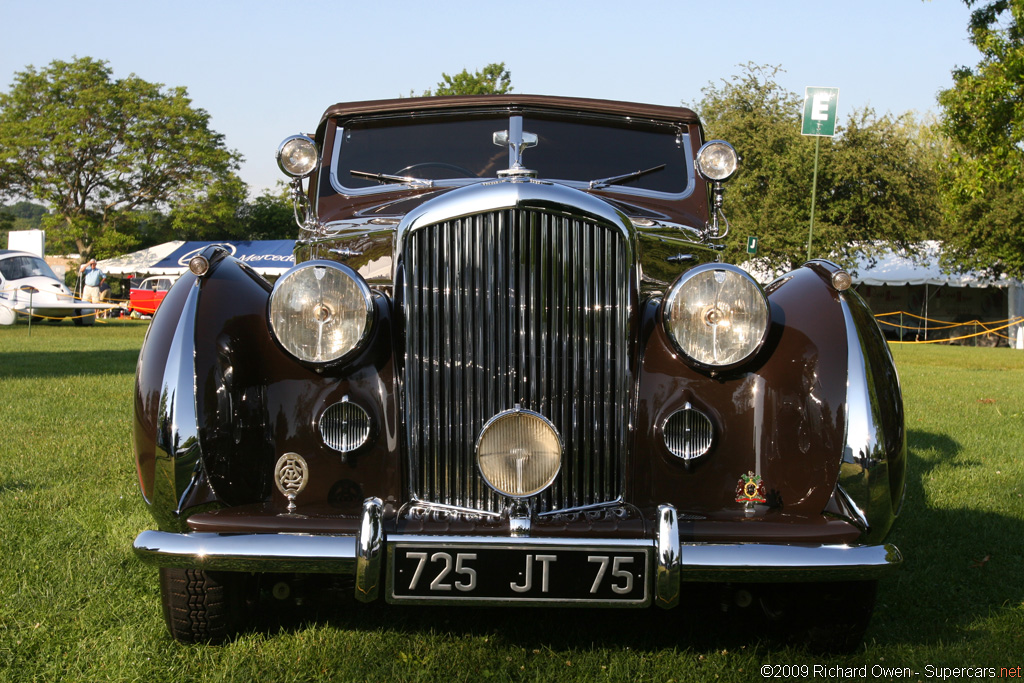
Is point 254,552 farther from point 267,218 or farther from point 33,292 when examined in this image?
point 267,218

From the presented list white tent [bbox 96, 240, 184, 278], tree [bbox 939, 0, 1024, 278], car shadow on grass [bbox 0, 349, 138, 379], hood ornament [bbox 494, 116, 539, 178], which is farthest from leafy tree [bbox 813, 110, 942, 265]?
white tent [bbox 96, 240, 184, 278]

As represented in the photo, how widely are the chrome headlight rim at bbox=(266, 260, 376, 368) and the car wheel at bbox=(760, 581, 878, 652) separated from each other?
1471mm

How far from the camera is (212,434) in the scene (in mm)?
2355

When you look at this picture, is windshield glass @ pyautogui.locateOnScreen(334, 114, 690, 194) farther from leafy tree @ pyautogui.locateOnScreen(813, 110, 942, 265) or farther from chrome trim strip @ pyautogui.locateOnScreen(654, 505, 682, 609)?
leafy tree @ pyautogui.locateOnScreen(813, 110, 942, 265)

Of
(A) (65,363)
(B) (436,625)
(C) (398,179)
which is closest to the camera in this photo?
(B) (436,625)

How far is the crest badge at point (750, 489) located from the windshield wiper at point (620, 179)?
153 cm

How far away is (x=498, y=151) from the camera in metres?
3.78

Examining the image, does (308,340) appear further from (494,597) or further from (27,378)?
(27,378)

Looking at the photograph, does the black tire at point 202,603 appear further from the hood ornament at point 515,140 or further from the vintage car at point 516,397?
the hood ornament at point 515,140

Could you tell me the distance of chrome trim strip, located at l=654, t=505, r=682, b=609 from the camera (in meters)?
2.10

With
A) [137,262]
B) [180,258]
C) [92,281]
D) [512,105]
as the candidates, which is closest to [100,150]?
[137,262]

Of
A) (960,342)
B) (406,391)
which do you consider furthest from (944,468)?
(960,342)

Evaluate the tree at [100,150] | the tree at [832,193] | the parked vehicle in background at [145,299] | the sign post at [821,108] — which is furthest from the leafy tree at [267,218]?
the sign post at [821,108]

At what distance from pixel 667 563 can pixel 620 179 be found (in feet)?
6.27
